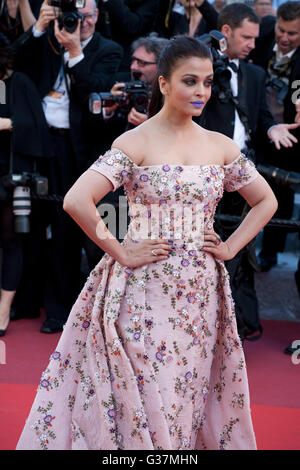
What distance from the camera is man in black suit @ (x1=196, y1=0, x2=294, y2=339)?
13.4 feet

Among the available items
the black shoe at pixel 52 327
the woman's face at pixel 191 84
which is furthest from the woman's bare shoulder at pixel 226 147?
the black shoe at pixel 52 327

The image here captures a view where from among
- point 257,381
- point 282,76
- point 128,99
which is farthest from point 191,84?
point 282,76

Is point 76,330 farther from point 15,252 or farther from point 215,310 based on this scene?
point 15,252

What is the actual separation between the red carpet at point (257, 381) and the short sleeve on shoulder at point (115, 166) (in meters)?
1.40

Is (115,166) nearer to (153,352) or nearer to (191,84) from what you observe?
(191,84)

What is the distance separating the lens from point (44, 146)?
4.53m

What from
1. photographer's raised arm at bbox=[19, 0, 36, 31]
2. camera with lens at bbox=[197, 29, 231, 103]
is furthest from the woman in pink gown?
photographer's raised arm at bbox=[19, 0, 36, 31]

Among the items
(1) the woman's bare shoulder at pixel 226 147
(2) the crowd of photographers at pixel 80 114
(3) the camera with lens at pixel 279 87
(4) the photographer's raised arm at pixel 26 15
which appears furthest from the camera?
(4) the photographer's raised arm at pixel 26 15

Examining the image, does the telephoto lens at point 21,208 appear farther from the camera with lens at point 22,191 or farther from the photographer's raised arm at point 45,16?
the photographer's raised arm at point 45,16

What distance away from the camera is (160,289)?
2611mm

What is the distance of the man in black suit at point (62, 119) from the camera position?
4.49m

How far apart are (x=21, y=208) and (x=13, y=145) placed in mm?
369

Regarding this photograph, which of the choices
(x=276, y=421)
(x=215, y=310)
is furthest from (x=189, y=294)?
(x=276, y=421)

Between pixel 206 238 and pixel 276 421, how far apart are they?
1.15 meters
